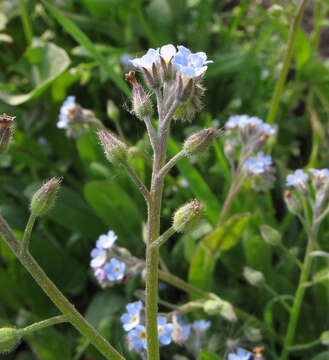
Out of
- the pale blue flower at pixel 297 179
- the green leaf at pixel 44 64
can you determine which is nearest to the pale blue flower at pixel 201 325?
the pale blue flower at pixel 297 179

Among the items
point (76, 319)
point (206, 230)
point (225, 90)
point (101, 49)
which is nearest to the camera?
point (76, 319)

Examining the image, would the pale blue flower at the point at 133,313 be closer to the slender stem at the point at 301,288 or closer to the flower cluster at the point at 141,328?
the flower cluster at the point at 141,328

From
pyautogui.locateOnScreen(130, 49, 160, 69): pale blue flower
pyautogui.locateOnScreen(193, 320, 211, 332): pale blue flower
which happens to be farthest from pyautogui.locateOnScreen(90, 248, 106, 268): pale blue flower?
pyautogui.locateOnScreen(130, 49, 160, 69): pale blue flower

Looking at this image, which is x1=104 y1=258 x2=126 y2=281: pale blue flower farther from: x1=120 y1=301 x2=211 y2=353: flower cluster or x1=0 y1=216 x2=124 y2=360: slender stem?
x1=0 y1=216 x2=124 y2=360: slender stem

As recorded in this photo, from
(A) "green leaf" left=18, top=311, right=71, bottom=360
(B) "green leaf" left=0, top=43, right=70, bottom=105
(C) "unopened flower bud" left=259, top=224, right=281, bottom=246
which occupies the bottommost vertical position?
(A) "green leaf" left=18, top=311, right=71, bottom=360

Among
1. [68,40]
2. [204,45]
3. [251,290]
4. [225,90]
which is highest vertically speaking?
[68,40]

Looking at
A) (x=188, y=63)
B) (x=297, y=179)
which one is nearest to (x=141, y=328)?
(x=297, y=179)

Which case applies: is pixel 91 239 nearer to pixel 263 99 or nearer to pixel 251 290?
pixel 251 290

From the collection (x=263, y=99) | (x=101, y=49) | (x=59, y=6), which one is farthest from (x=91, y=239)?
(x=59, y=6)
